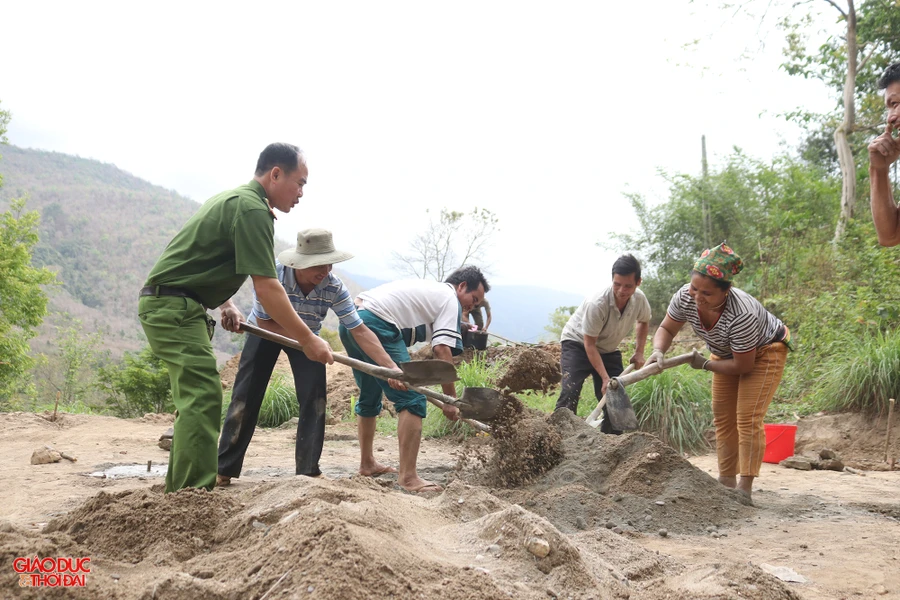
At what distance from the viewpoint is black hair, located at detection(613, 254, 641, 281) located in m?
4.86

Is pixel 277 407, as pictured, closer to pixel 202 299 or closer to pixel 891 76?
pixel 202 299

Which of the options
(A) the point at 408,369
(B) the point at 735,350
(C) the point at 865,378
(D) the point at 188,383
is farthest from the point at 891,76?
(C) the point at 865,378

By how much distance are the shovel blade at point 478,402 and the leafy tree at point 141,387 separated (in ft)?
35.7

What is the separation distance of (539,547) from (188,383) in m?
1.66

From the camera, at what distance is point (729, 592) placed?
2.04 m

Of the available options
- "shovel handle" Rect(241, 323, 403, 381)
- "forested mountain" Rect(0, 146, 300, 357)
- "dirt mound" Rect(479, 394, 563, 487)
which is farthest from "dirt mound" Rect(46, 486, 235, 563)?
"forested mountain" Rect(0, 146, 300, 357)

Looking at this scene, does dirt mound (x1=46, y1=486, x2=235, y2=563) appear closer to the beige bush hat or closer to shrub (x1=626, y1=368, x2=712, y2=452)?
the beige bush hat

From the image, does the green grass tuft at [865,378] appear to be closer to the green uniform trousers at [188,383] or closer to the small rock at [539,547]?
the small rock at [539,547]

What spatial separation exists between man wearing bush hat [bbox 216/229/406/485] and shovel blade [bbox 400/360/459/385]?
0.27 metres

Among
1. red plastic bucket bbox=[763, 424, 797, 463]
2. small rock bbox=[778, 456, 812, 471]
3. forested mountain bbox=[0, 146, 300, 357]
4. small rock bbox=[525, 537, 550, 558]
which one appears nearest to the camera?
small rock bbox=[525, 537, 550, 558]

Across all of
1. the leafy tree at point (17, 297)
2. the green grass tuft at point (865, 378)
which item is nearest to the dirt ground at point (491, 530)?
the green grass tuft at point (865, 378)

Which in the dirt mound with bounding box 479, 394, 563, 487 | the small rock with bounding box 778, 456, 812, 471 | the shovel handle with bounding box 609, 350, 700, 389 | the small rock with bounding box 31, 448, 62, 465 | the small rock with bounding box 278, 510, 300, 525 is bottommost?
the small rock with bounding box 31, 448, 62, 465

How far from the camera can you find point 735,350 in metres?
3.95

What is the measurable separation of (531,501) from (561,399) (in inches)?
74.0
